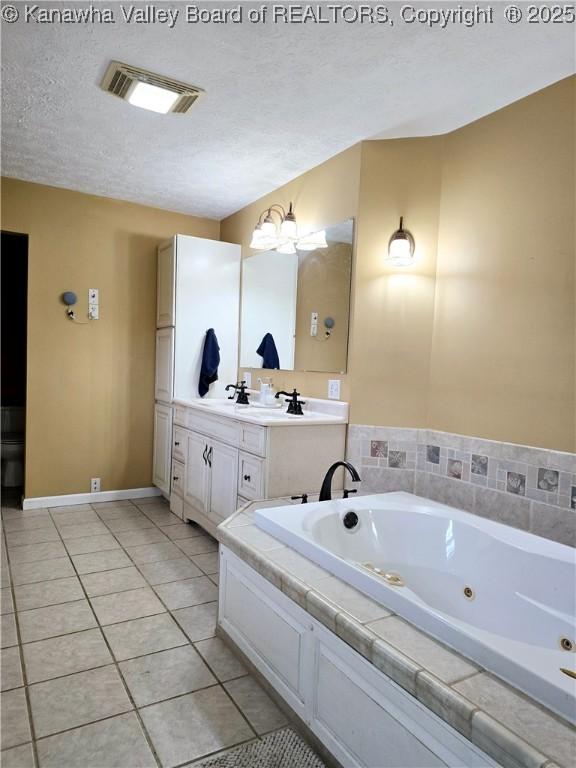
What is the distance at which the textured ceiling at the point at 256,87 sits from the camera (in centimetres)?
193

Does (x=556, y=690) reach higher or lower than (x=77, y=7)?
lower

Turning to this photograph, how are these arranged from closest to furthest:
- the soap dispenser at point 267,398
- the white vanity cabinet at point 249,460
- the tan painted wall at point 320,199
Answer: the white vanity cabinet at point 249,460 < the tan painted wall at point 320,199 < the soap dispenser at point 267,398

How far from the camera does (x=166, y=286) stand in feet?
13.1

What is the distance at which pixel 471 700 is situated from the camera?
3.42ft

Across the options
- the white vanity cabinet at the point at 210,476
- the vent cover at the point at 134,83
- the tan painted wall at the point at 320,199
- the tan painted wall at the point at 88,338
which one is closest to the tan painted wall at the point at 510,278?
the tan painted wall at the point at 320,199

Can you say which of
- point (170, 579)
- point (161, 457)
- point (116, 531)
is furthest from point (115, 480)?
point (170, 579)

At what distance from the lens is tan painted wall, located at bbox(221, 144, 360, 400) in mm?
2891

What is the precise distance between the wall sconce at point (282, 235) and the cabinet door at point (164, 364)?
40.0 inches

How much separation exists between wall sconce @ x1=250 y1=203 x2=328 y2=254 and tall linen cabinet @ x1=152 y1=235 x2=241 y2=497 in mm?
527

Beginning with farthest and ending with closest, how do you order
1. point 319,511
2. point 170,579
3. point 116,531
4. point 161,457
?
point 161,457
point 116,531
point 170,579
point 319,511

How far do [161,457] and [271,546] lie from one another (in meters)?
2.42

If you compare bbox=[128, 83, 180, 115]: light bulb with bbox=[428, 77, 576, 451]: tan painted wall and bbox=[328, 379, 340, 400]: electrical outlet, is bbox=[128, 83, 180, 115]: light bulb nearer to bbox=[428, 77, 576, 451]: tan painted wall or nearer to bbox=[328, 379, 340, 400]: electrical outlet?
bbox=[428, 77, 576, 451]: tan painted wall

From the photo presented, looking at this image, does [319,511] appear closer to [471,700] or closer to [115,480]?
[471,700]

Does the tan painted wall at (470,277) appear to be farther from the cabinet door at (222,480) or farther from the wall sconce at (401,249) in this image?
the cabinet door at (222,480)
